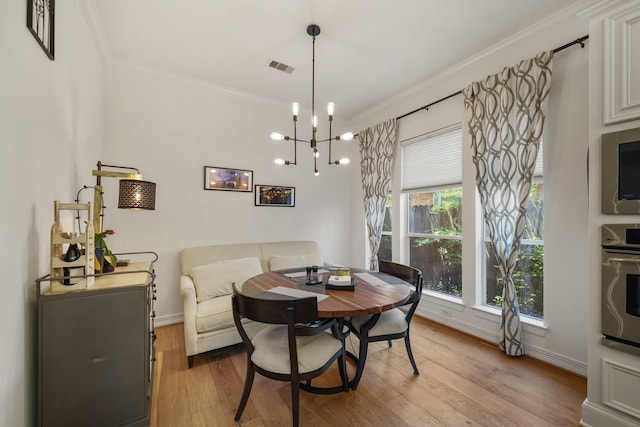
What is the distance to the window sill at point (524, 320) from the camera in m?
2.40

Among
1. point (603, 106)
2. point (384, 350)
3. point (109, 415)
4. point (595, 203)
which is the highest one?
point (603, 106)

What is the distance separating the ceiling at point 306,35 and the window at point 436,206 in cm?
91

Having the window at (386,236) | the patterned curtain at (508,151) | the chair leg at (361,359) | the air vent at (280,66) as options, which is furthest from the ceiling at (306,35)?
the chair leg at (361,359)

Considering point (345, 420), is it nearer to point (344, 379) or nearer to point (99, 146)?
point (344, 379)

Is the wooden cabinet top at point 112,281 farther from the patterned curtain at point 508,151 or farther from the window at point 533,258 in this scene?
the window at point 533,258

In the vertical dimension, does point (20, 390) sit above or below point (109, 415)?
above

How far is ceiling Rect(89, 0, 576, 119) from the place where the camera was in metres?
2.21

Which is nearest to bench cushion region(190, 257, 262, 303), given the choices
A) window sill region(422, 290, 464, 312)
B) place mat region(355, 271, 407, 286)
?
place mat region(355, 271, 407, 286)

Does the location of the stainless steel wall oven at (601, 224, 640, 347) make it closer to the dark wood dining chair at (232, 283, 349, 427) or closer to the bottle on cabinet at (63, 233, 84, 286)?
the dark wood dining chair at (232, 283, 349, 427)

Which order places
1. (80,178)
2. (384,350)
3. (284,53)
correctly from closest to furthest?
1. (80,178)
2. (384,350)
3. (284,53)

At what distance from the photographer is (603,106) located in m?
1.62

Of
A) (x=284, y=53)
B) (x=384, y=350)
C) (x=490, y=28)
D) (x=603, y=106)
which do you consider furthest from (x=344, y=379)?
(x=490, y=28)

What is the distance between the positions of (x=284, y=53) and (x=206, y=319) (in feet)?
9.13

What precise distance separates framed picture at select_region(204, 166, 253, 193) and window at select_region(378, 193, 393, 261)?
208 cm
